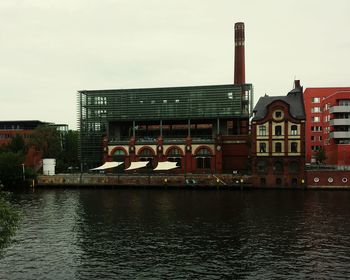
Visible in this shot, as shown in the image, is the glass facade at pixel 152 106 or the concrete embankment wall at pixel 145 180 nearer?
the concrete embankment wall at pixel 145 180

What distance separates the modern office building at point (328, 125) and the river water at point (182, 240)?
40.4 m

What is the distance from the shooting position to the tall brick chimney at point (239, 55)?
127 metres

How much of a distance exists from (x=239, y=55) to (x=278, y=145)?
41.0 meters

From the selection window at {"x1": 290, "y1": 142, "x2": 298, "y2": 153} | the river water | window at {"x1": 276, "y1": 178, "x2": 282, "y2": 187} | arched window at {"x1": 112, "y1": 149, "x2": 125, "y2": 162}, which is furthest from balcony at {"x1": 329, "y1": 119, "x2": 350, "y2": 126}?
arched window at {"x1": 112, "y1": 149, "x2": 125, "y2": 162}

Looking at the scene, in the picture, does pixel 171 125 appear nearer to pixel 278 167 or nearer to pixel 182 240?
pixel 278 167

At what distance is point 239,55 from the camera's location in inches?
5059

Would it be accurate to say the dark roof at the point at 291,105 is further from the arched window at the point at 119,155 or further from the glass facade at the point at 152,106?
the arched window at the point at 119,155

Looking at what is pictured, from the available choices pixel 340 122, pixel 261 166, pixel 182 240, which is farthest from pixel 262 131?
pixel 182 240

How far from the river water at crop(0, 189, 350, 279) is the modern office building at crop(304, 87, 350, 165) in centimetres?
4044

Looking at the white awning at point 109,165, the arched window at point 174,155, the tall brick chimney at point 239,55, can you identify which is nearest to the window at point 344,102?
the tall brick chimney at point 239,55

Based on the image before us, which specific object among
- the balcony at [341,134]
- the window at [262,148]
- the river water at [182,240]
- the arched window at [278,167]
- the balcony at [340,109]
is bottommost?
the river water at [182,240]

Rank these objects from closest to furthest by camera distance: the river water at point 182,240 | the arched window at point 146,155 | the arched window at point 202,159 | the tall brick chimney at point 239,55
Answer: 1. the river water at point 182,240
2. the arched window at point 202,159
3. the arched window at point 146,155
4. the tall brick chimney at point 239,55

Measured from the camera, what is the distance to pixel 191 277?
3189cm

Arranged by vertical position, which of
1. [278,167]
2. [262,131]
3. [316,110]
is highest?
[316,110]
